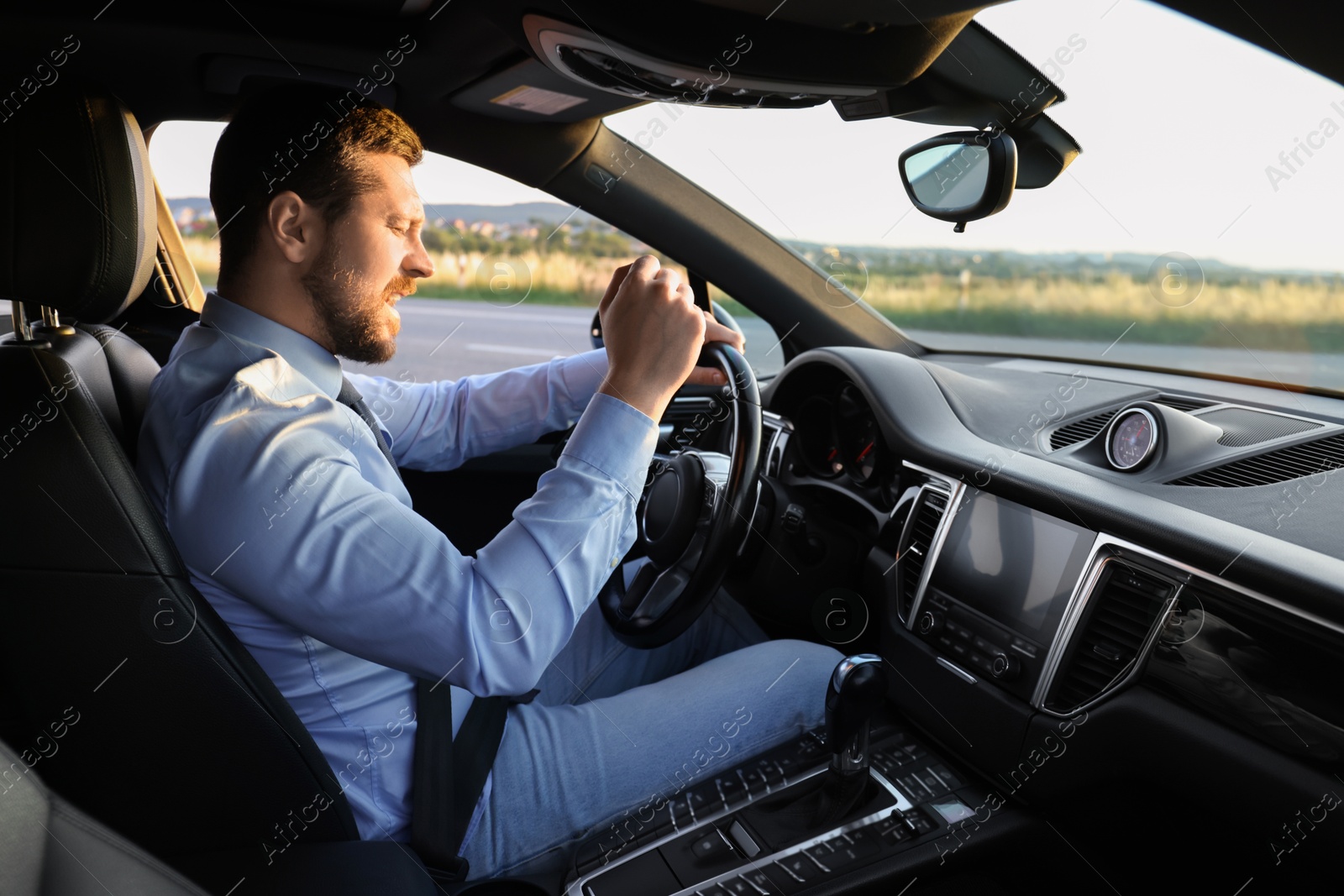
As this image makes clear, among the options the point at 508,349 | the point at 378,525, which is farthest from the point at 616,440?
the point at 508,349

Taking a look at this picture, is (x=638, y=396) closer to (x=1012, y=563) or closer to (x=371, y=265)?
(x=371, y=265)

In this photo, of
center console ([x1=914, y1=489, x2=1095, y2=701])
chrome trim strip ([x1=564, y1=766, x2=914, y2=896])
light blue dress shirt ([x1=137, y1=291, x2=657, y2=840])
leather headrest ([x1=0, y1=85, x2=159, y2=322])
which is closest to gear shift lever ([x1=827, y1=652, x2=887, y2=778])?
chrome trim strip ([x1=564, y1=766, x2=914, y2=896])

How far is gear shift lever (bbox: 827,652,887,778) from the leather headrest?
1.15 meters

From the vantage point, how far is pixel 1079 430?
5.84ft

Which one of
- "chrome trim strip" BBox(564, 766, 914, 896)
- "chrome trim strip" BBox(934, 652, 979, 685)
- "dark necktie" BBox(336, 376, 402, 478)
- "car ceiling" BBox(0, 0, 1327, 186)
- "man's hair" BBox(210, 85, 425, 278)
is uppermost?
"car ceiling" BBox(0, 0, 1327, 186)

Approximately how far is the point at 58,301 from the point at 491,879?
96cm

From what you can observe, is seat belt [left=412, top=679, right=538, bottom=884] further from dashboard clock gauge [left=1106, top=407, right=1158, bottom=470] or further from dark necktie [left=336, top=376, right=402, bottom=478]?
dashboard clock gauge [left=1106, top=407, right=1158, bottom=470]

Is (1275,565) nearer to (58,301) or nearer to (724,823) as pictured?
(724,823)

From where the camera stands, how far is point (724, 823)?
147cm

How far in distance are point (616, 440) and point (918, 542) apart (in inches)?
29.9

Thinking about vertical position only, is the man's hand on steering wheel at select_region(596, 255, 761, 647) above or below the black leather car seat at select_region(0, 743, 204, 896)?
above

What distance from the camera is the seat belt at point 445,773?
1.26 meters

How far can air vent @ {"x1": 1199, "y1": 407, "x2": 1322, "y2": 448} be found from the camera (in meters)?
1.53

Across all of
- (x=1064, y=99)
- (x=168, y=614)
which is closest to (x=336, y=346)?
(x=168, y=614)
